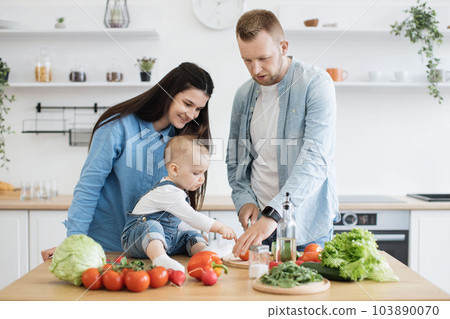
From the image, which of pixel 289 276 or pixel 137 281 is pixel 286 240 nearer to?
pixel 289 276

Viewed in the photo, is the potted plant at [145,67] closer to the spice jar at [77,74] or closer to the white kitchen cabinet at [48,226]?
the spice jar at [77,74]

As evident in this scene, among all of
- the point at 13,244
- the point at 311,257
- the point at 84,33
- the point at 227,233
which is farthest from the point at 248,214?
the point at 84,33

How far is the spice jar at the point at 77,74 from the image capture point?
3.58 meters

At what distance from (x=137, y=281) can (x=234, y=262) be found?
0.43m

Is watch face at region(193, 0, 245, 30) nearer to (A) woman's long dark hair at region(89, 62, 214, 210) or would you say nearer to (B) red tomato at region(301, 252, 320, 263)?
(A) woman's long dark hair at region(89, 62, 214, 210)

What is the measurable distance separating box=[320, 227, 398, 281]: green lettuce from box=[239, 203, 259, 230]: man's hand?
0.48m

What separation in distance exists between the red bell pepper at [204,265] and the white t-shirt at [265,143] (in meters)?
0.63

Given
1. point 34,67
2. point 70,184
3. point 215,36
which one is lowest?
point 70,184

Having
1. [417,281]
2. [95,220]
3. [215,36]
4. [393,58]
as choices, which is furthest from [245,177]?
[393,58]

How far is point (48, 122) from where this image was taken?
375cm

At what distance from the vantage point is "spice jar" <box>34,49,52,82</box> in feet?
11.8

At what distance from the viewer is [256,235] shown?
1.60 meters
